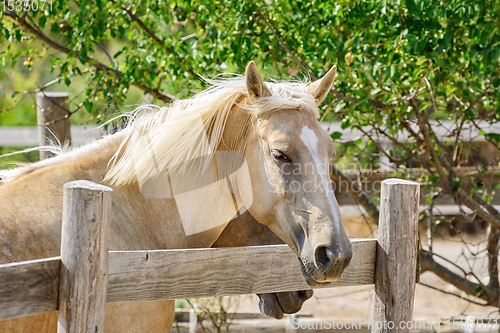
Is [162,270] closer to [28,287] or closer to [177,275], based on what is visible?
[177,275]

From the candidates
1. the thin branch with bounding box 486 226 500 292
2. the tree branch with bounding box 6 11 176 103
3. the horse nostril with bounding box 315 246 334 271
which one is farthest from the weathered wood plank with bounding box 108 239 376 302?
the thin branch with bounding box 486 226 500 292

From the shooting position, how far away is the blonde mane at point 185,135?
72.7 inches

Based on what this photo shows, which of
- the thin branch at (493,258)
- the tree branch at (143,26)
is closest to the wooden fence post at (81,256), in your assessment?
the tree branch at (143,26)

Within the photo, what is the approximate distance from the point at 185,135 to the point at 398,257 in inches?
37.8

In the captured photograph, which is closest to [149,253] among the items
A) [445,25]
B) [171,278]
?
[171,278]

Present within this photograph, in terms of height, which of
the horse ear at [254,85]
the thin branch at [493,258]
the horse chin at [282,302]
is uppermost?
the horse ear at [254,85]

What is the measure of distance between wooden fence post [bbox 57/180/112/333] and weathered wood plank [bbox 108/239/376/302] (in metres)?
0.11

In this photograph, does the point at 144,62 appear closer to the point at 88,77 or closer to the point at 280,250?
the point at 88,77

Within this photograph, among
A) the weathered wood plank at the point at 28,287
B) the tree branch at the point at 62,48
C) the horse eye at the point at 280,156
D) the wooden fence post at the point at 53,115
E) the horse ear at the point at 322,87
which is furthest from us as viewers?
the wooden fence post at the point at 53,115

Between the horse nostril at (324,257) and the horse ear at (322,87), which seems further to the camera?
the horse ear at (322,87)

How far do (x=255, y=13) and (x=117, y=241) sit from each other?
1.99 metres

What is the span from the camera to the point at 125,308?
5.55 feet

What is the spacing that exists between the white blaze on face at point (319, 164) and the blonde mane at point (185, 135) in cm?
15

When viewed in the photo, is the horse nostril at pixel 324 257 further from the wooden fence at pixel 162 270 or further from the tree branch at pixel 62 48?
the tree branch at pixel 62 48
